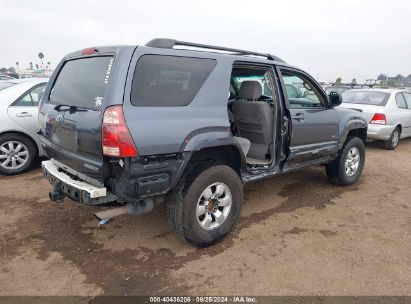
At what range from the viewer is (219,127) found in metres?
3.13

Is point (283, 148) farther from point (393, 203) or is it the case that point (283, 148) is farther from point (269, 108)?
point (393, 203)

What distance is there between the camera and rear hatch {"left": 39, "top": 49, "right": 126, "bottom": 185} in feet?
8.86

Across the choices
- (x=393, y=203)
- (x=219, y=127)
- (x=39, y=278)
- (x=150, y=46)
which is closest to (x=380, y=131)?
(x=393, y=203)

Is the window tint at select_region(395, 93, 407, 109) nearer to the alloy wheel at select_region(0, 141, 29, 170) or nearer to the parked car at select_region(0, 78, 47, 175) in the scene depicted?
the parked car at select_region(0, 78, 47, 175)

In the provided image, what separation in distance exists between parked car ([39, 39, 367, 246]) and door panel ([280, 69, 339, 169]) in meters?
0.04

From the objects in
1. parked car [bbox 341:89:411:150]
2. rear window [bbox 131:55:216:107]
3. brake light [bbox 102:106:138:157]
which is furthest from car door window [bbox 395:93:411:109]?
brake light [bbox 102:106:138:157]

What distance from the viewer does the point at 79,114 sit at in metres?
2.82

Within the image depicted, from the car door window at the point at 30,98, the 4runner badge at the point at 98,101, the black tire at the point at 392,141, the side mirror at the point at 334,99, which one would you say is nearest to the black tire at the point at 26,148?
the car door window at the point at 30,98

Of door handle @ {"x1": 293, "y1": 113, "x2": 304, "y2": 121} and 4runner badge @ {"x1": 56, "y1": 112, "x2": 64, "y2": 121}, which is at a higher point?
4runner badge @ {"x1": 56, "y1": 112, "x2": 64, "y2": 121}

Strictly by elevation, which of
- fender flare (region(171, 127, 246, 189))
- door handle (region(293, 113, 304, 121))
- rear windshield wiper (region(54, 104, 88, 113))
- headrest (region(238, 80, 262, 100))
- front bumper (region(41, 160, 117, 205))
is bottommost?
front bumper (region(41, 160, 117, 205))

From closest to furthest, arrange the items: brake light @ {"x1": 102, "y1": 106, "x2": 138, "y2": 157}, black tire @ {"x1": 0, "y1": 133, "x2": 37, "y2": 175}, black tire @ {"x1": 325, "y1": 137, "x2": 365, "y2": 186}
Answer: brake light @ {"x1": 102, "y1": 106, "x2": 138, "y2": 157} < black tire @ {"x1": 325, "y1": 137, "x2": 365, "y2": 186} < black tire @ {"x1": 0, "y1": 133, "x2": 37, "y2": 175}

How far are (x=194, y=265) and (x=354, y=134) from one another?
3.53m

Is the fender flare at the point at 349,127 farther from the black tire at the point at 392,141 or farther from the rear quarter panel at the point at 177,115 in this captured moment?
the black tire at the point at 392,141

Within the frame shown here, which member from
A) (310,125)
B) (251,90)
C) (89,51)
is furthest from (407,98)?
(89,51)
